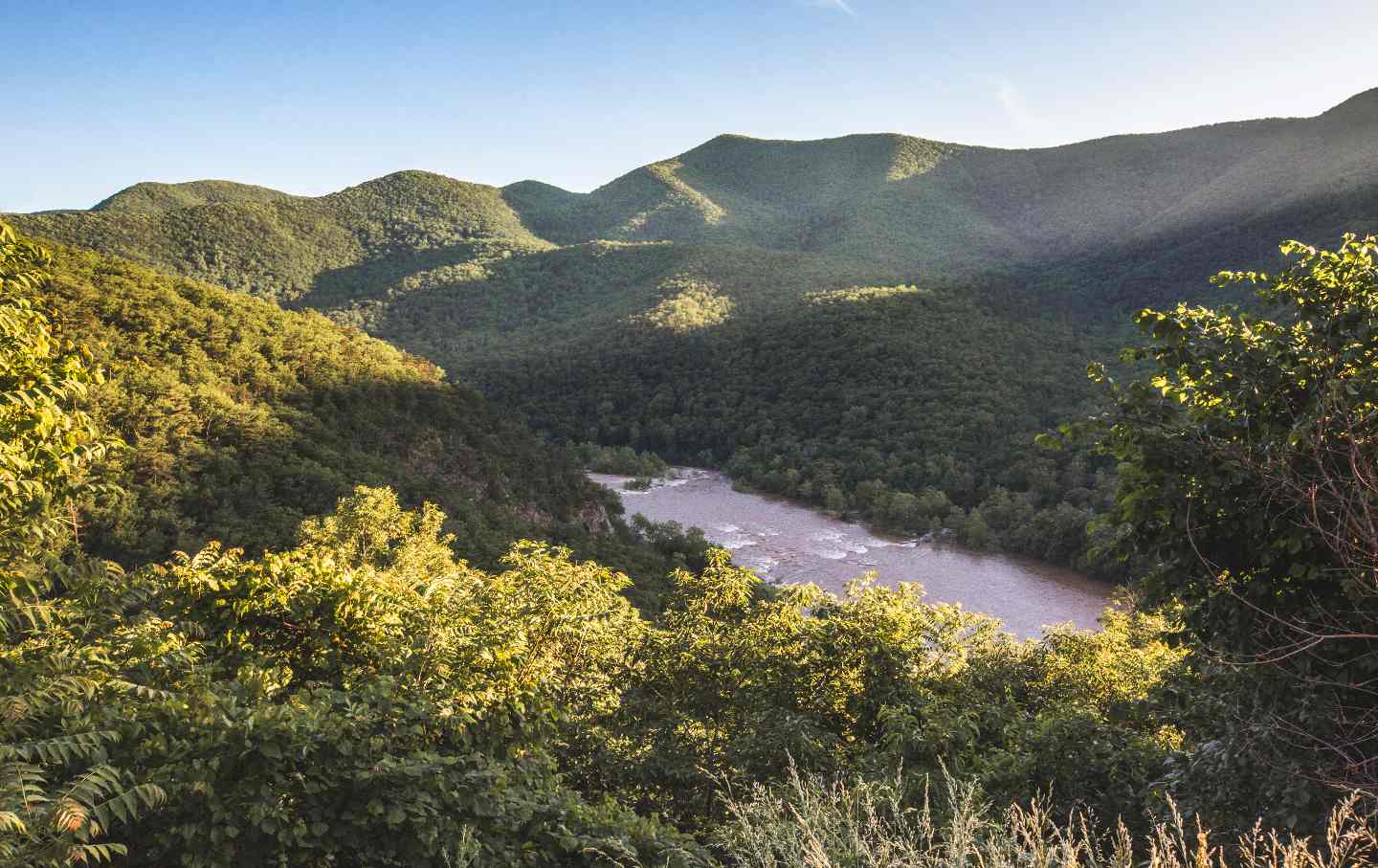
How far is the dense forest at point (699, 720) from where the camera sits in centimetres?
388

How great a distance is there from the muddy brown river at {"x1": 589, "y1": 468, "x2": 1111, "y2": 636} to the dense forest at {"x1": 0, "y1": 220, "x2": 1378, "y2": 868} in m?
19.5

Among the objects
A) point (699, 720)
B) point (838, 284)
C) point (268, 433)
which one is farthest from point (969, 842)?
point (838, 284)

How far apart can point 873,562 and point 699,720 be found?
91.6 feet

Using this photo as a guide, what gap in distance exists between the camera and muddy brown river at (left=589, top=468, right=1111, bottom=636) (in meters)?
30.5

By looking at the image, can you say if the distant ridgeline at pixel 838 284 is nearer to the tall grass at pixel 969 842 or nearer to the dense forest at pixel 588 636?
the dense forest at pixel 588 636

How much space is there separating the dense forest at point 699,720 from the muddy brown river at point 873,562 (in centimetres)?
1954

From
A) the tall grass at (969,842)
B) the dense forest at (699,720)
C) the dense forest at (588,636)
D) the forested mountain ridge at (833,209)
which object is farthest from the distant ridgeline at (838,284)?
the tall grass at (969,842)

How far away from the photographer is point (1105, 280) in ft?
254

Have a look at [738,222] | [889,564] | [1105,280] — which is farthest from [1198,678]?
[738,222]

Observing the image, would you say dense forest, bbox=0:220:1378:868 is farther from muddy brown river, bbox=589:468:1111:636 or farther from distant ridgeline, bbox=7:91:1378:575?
distant ridgeline, bbox=7:91:1378:575

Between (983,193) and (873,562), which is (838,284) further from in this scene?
(983,193)

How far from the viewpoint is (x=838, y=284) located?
80.1 metres

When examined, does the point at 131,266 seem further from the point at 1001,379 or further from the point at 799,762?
the point at 1001,379

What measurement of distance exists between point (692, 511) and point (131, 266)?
3027cm
